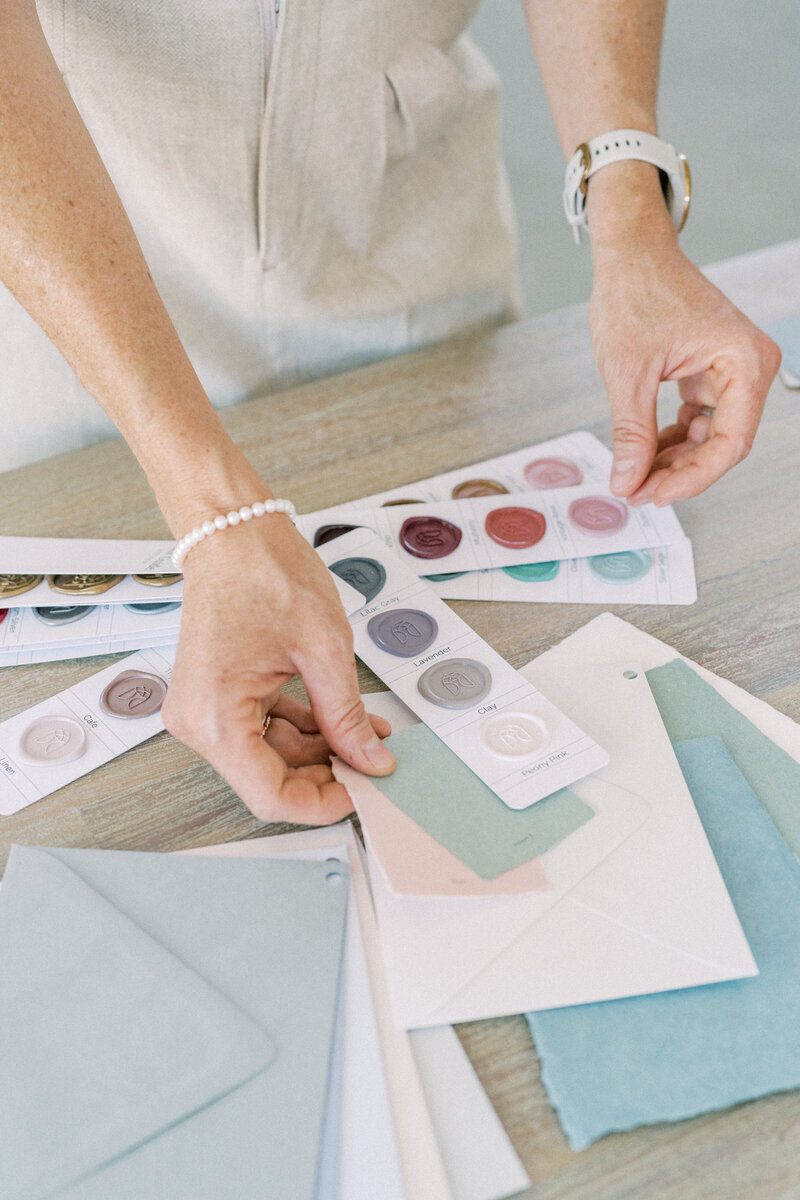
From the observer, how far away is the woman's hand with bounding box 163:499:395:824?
65cm

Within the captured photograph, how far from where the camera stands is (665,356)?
0.90 meters

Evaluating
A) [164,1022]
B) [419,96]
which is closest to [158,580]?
[164,1022]

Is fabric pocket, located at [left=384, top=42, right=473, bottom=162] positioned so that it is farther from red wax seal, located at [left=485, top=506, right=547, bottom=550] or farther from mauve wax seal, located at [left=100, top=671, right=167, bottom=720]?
mauve wax seal, located at [left=100, top=671, right=167, bottom=720]

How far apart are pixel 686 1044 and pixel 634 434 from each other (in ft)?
1.79

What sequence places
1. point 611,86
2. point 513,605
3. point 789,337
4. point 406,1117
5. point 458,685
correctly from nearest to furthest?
1. point 406,1117
2. point 458,685
3. point 513,605
4. point 611,86
5. point 789,337

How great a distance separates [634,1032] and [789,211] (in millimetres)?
3365

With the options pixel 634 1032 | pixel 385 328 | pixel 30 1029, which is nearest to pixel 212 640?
pixel 30 1029

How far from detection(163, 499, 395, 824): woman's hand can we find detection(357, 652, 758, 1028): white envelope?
0.30 feet

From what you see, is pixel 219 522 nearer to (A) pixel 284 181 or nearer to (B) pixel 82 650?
(B) pixel 82 650

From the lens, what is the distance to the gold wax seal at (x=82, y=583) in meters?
0.84

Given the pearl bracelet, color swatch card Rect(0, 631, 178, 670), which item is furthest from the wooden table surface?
the pearl bracelet

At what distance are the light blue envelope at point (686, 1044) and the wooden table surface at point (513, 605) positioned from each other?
2 centimetres

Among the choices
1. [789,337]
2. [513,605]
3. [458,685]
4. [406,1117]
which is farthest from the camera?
[789,337]

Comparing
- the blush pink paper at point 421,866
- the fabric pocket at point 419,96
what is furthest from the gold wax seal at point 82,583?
the fabric pocket at point 419,96
